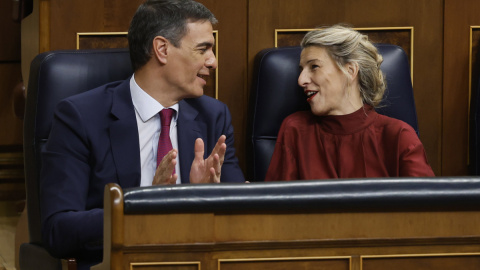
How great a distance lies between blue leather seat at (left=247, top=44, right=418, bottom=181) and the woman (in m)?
0.04

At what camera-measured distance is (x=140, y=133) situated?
75.4 inches

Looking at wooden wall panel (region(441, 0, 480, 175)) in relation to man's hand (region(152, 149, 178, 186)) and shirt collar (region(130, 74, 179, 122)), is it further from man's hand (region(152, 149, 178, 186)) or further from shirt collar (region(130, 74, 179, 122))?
man's hand (region(152, 149, 178, 186))

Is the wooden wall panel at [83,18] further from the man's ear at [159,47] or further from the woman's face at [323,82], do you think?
the woman's face at [323,82]

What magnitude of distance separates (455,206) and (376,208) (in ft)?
0.36

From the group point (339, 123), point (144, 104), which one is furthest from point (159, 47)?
point (339, 123)

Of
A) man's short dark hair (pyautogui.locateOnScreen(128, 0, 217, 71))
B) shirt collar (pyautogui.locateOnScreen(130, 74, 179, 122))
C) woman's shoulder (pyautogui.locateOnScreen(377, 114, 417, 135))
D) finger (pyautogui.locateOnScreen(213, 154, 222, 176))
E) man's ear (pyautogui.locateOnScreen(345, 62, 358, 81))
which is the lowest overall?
finger (pyautogui.locateOnScreen(213, 154, 222, 176))

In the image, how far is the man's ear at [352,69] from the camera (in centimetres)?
215

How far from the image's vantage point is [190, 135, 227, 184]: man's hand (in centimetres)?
173

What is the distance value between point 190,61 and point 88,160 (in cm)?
38

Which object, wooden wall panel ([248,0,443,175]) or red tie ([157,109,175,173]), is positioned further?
wooden wall panel ([248,0,443,175])

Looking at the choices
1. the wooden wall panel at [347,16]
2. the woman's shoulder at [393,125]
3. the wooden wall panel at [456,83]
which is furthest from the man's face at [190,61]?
the wooden wall panel at [456,83]

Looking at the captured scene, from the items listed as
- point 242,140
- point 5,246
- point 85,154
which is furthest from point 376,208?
point 5,246

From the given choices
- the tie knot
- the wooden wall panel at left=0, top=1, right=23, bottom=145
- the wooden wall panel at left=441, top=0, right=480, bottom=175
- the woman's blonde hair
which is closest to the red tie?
the tie knot

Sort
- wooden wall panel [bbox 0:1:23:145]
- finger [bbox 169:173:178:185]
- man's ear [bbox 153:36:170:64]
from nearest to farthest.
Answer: finger [bbox 169:173:178:185] → man's ear [bbox 153:36:170:64] → wooden wall panel [bbox 0:1:23:145]
